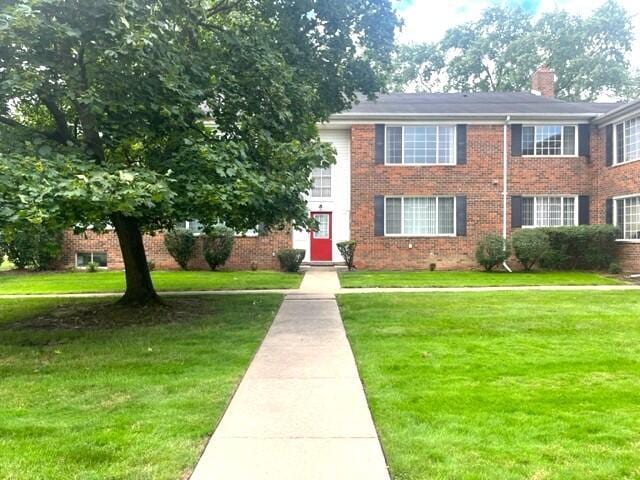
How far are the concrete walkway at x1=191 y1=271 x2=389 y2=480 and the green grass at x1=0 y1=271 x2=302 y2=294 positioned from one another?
7.80 metres

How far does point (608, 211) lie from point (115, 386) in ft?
59.4

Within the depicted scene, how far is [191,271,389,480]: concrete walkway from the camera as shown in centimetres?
355

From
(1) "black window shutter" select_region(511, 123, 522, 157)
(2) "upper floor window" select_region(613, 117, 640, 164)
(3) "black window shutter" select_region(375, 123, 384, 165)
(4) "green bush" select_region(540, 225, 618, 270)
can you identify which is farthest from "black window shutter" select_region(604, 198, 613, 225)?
(3) "black window shutter" select_region(375, 123, 384, 165)

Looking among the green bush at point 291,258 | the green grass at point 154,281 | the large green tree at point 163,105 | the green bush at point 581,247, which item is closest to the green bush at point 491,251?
the green bush at point 581,247

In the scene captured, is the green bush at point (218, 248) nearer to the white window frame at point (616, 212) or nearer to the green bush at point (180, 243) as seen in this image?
the green bush at point (180, 243)

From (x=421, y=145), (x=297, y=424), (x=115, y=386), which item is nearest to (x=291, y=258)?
(x=421, y=145)

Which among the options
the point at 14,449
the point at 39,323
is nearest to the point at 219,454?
the point at 14,449

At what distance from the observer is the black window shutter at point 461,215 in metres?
19.1

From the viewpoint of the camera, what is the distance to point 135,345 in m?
7.47

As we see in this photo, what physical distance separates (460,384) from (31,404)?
161 inches

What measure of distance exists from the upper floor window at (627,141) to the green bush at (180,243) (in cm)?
1505

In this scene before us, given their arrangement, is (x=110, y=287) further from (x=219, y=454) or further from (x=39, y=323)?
(x=219, y=454)

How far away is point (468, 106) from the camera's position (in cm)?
2023

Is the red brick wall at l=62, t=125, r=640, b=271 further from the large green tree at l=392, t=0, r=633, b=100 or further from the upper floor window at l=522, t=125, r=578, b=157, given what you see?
the large green tree at l=392, t=0, r=633, b=100
